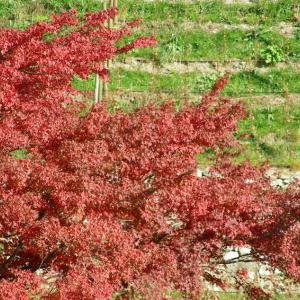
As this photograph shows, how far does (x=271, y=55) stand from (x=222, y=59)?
105 cm

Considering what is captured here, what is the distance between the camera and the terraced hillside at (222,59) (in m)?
11.6

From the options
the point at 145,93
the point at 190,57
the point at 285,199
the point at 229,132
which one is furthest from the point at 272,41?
the point at 285,199

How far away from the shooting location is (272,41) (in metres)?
13.4

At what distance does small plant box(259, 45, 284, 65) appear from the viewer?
12945 millimetres

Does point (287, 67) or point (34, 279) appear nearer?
point (34, 279)

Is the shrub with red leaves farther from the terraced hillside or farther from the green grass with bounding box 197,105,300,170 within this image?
the terraced hillside

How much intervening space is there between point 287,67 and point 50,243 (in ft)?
31.0

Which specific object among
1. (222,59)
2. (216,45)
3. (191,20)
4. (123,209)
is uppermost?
(123,209)

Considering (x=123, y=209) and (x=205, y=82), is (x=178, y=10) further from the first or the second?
(x=123, y=209)

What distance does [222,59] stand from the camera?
1298cm

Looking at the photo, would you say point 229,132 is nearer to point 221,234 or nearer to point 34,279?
point 221,234

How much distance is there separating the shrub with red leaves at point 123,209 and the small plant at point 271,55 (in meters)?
7.69

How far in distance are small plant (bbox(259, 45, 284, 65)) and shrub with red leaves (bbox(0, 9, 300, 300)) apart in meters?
7.69

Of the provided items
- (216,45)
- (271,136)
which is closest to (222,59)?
(216,45)
